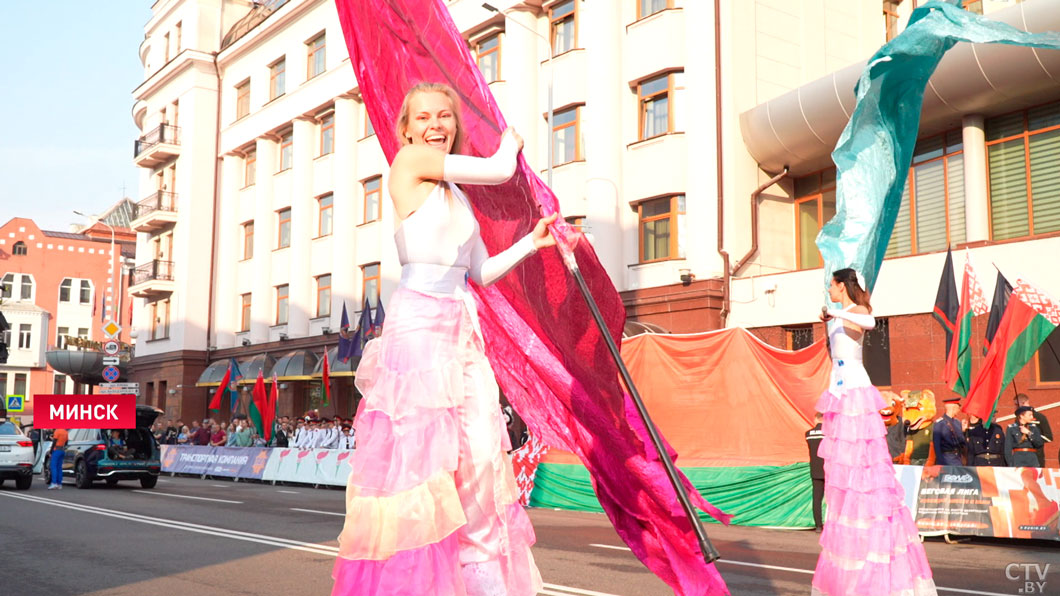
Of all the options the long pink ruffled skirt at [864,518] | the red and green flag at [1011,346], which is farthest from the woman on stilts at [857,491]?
the red and green flag at [1011,346]

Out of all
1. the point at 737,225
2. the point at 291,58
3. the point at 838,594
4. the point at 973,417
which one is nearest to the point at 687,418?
the point at 973,417

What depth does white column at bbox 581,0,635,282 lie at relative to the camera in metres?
26.2

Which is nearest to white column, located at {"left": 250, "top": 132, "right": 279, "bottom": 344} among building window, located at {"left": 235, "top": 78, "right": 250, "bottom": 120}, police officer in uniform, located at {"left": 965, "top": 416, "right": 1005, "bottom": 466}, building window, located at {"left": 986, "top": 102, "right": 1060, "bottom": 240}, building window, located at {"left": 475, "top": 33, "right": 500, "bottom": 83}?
building window, located at {"left": 235, "top": 78, "right": 250, "bottom": 120}

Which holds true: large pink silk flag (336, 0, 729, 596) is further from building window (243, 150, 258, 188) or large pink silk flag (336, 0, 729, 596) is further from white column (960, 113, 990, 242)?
building window (243, 150, 258, 188)

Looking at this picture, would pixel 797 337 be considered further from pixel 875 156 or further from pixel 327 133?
pixel 327 133

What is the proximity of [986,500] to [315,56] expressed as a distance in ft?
112

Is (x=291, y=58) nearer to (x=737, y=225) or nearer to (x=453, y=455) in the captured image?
(x=737, y=225)

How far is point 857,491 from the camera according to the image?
6.29m

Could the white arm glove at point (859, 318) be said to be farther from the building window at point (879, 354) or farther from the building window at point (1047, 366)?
the building window at point (879, 354)

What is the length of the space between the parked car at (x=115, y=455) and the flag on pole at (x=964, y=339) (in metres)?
17.3

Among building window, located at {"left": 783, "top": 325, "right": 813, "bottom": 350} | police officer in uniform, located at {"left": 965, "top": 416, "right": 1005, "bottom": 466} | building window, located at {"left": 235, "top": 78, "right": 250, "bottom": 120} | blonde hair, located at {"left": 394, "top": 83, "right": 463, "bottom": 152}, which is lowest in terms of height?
police officer in uniform, located at {"left": 965, "top": 416, "right": 1005, "bottom": 466}

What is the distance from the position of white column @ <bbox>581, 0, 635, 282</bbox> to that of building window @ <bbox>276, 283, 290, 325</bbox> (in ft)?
63.3

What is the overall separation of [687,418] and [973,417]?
4768mm

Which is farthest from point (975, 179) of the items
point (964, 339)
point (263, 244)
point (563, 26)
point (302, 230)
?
point (263, 244)
